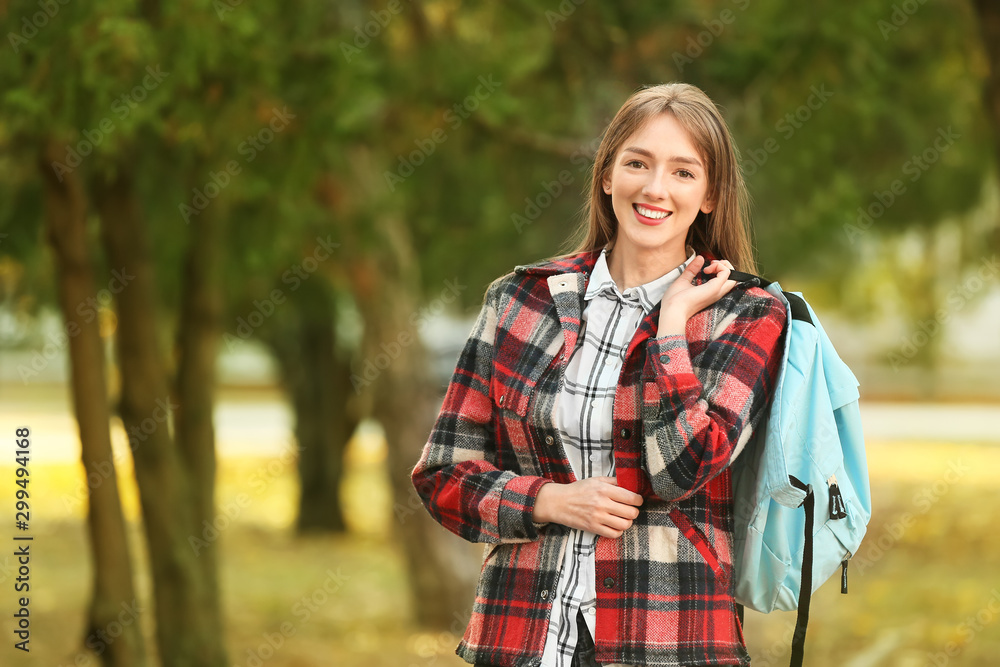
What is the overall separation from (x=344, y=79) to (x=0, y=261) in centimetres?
256

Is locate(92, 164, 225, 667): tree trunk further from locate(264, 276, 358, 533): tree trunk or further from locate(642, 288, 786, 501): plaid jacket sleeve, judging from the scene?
locate(264, 276, 358, 533): tree trunk

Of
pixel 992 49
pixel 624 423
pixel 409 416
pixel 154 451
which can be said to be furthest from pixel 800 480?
pixel 409 416

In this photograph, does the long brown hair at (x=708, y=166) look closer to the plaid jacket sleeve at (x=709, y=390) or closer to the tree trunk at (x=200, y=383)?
the plaid jacket sleeve at (x=709, y=390)

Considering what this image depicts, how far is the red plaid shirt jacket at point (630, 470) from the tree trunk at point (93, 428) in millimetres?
3164

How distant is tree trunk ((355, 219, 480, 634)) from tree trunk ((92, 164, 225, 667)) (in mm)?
2538

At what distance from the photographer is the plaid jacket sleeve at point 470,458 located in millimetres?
2059

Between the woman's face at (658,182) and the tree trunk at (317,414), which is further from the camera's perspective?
the tree trunk at (317,414)

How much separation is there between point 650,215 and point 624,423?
415 millimetres

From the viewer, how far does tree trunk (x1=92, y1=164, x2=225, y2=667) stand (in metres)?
5.39

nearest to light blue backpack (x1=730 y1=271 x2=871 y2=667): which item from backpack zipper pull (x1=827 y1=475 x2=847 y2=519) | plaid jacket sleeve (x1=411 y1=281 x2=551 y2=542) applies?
backpack zipper pull (x1=827 y1=475 x2=847 y2=519)

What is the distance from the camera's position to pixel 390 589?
10352 millimetres

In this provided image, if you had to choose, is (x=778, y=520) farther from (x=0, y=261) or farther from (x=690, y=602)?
(x=0, y=261)

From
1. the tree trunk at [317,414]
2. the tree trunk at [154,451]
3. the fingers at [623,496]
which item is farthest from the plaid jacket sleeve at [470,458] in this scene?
the tree trunk at [317,414]

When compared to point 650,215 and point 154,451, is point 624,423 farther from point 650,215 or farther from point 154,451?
point 154,451
